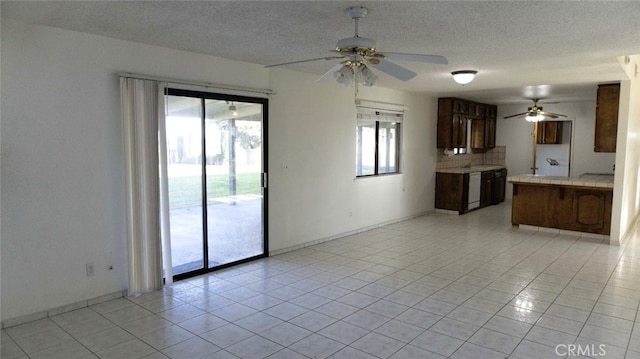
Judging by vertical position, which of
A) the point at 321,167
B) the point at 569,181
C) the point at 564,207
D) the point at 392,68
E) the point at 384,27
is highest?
the point at 384,27

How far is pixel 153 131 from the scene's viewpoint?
4.00 metres

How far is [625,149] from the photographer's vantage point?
5891 millimetres

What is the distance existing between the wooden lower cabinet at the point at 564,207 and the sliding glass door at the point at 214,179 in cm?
454

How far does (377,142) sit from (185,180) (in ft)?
Answer: 12.1

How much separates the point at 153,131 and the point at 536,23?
134 inches

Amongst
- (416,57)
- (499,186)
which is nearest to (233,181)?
(416,57)

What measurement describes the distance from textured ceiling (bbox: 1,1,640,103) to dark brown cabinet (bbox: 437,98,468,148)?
139 inches

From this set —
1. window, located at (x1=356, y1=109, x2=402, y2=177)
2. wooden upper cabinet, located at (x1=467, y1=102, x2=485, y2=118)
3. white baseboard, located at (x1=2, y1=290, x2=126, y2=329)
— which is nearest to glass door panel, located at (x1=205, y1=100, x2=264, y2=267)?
white baseboard, located at (x1=2, y1=290, x2=126, y2=329)

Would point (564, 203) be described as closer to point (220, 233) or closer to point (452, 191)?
point (452, 191)

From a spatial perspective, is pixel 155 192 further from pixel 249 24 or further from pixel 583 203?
pixel 583 203

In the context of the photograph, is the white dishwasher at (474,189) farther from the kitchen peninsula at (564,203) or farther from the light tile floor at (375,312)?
the light tile floor at (375,312)

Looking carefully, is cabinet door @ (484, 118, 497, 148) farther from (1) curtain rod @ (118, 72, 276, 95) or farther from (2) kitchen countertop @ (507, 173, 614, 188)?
(1) curtain rod @ (118, 72, 276, 95)

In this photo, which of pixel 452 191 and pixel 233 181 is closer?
pixel 233 181

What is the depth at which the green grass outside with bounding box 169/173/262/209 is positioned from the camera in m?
4.40
